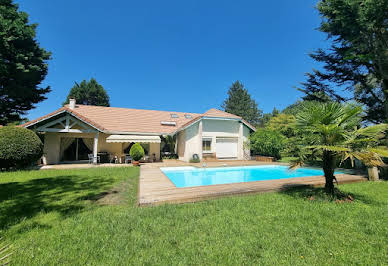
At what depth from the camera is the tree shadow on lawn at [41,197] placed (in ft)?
19.9

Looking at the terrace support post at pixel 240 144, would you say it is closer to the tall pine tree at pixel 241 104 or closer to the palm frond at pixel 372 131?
the palm frond at pixel 372 131

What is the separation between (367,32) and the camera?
16.0 metres

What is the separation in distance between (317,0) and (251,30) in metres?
9.37

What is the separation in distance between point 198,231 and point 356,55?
25.1 meters

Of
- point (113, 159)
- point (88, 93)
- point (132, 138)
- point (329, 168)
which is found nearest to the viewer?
point (329, 168)

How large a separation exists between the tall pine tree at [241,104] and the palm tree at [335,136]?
61617 millimetres

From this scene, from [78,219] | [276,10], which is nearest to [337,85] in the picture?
[276,10]

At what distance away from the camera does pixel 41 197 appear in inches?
312

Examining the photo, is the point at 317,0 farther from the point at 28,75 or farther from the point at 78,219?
the point at 28,75

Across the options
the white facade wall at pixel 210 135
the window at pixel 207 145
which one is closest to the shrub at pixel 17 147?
the white facade wall at pixel 210 135

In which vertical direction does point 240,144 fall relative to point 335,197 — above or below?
above

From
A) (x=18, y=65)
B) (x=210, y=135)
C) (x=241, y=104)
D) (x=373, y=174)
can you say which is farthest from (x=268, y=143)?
(x=241, y=104)

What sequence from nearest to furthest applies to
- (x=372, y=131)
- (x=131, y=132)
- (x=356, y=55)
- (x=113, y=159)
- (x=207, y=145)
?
(x=372, y=131), (x=356, y=55), (x=113, y=159), (x=131, y=132), (x=207, y=145)

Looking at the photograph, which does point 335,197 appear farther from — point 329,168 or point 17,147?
point 17,147
